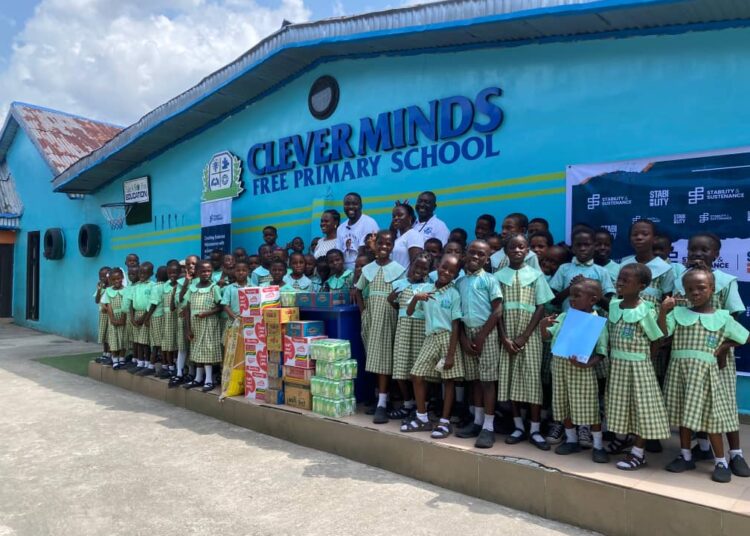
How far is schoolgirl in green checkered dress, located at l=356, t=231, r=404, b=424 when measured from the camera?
15.4 feet

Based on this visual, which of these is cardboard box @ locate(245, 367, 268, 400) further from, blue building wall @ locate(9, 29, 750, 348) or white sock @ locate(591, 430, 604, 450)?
white sock @ locate(591, 430, 604, 450)

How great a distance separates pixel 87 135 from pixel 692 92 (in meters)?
14.6

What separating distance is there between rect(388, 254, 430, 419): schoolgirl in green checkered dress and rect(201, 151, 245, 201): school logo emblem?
5071 mm

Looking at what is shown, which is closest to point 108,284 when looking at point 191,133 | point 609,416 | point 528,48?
point 191,133

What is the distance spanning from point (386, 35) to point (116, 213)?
7992 millimetres

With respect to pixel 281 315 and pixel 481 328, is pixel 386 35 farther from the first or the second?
pixel 481 328

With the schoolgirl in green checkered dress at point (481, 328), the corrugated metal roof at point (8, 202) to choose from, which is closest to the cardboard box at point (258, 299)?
the schoolgirl in green checkered dress at point (481, 328)

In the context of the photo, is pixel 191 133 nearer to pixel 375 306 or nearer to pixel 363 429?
pixel 375 306

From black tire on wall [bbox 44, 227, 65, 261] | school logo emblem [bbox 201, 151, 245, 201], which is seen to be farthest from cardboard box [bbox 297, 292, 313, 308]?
black tire on wall [bbox 44, 227, 65, 261]

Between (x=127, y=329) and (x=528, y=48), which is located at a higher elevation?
(x=528, y=48)

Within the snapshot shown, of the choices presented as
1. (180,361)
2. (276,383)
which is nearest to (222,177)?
(180,361)

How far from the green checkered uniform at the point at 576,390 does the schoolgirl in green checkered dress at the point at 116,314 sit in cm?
588

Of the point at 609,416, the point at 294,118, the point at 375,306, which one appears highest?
the point at 294,118

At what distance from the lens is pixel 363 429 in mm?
4426
